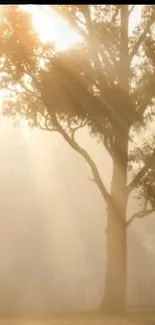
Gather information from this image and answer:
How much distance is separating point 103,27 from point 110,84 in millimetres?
2772

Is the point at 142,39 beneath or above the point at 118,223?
above

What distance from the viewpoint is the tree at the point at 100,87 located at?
67.2 feet

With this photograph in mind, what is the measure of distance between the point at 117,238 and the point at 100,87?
223 inches

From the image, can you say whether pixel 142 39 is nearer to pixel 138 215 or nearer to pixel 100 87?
pixel 100 87

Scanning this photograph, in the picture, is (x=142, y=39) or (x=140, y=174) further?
(x=142, y=39)

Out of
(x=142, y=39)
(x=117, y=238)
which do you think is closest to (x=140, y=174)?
(x=117, y=238)

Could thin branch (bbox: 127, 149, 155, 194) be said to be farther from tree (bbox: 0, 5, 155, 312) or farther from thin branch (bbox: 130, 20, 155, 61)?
thin branch (bbox: 130, 20, 155, 61)

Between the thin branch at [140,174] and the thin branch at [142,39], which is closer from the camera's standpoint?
the thin branch at [140,174]

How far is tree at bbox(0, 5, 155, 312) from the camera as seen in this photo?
2047cm

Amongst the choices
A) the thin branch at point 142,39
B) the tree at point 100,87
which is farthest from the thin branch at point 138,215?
the thin branch at point 142,39

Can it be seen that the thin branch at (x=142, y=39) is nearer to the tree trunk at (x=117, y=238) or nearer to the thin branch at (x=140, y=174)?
the tree trunk at (x=117, y=238)

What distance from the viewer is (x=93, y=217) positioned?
41.7 metres

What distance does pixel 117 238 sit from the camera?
69.1 feet

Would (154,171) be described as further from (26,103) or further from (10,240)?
(10,240)
